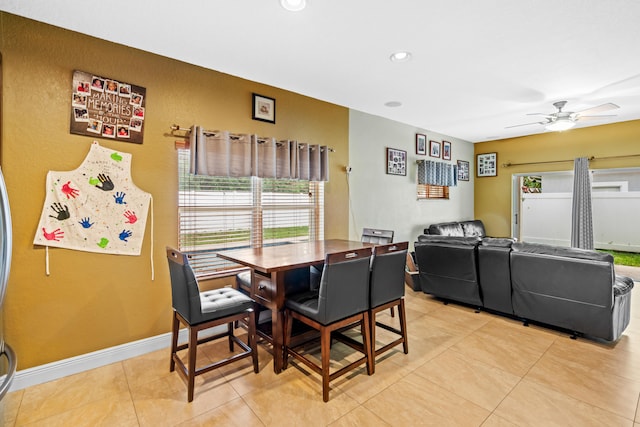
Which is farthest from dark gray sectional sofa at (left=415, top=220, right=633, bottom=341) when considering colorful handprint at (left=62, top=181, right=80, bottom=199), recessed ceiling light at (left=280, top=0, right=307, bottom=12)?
colorful handprint at (left=62, top=181, right=80, bottom=199)

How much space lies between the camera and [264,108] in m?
3.47

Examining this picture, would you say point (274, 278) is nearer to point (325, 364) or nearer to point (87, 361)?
point (325, 364)

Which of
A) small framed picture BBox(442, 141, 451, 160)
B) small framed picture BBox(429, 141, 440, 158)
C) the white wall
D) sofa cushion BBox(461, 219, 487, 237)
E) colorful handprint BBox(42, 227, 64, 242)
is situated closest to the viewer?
colorful handprint BBox(42, 227, 64, 242)

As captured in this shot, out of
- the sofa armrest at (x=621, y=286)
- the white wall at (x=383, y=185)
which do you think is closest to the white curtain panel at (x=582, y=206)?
the white wall at (x=383, y=185)

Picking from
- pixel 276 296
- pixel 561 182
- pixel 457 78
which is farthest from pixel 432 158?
pixel 276 296

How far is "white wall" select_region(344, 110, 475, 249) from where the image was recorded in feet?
14.9

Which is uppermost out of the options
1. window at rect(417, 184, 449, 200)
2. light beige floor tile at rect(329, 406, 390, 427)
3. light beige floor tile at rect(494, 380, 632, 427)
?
window at rect(417, 184, 449, 200)

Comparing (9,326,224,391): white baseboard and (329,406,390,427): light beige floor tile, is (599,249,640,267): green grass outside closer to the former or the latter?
(329,406,390,427): light beige floor tile

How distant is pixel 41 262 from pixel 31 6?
5.98 ft

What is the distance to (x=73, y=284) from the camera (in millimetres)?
2408

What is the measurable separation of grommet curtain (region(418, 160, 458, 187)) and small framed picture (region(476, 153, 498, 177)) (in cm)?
113

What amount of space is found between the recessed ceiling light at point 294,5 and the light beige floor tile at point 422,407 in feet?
9.02

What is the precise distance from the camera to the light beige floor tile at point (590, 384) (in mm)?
1993

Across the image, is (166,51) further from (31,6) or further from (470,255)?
(470,255)
